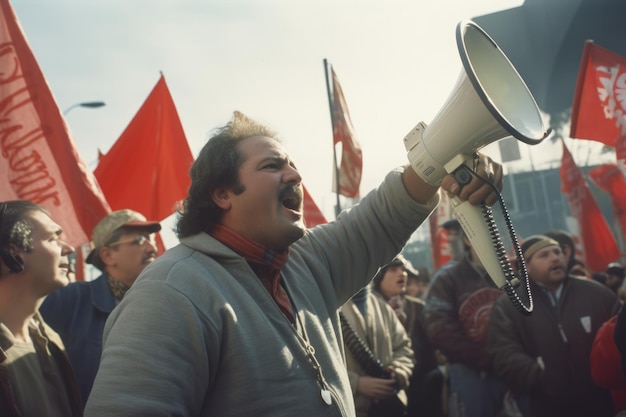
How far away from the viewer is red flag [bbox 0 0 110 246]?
4363mm

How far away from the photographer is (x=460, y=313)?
18.3ft

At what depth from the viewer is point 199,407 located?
1847mm

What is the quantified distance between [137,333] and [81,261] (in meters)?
7.15

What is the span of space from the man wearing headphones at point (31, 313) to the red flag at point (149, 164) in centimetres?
287

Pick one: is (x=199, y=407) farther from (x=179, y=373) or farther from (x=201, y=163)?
(x=201, y=163)

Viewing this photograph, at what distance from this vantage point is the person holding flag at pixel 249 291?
179 cm

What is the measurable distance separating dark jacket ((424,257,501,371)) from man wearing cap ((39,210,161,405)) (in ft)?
7.74

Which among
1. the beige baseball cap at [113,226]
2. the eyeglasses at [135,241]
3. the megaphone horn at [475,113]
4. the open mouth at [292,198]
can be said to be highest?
the megaphone horn at [475,113]

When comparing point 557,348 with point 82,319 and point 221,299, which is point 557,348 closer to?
point 82,319

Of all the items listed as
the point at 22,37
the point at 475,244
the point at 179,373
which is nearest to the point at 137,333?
the point at 179,373

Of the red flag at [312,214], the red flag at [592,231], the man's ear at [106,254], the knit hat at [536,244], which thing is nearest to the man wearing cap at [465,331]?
the knit hat at [536,244]

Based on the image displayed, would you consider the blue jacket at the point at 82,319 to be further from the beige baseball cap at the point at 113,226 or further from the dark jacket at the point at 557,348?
the dark jacket at the point at 557,348

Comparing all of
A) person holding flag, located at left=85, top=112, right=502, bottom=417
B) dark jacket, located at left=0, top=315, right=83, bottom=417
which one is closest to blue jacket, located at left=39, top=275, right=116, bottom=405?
dark jacket, located at left=0, top=315, right=83, bottom=417

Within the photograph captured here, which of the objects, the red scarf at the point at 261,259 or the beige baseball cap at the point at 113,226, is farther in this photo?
the beige baseball cap at the point at 113,226
